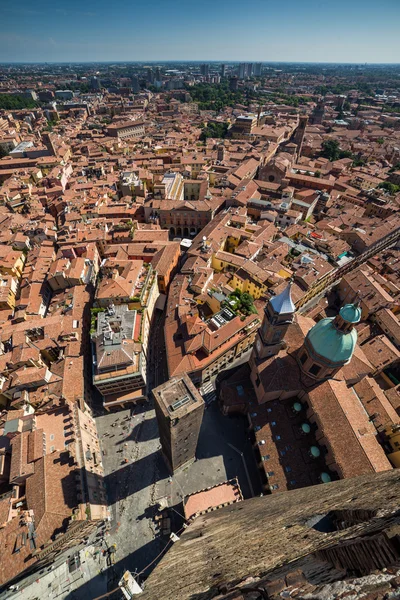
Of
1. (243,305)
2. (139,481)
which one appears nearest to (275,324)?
(243,305)

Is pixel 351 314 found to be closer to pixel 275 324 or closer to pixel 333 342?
pixel 333 342

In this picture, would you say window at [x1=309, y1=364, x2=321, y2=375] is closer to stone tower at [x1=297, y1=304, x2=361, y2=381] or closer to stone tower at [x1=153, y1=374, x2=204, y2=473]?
stone tower at [x1=297, y1=304, x2=361, y2=381]

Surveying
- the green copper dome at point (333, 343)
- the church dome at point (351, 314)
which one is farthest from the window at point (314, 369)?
the church dome at point (351, 314)

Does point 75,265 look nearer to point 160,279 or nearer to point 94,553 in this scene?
point 160,279

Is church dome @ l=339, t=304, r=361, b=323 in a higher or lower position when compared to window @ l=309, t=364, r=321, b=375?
higher

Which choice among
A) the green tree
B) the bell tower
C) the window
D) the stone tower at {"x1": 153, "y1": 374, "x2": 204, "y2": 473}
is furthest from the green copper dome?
the green tree

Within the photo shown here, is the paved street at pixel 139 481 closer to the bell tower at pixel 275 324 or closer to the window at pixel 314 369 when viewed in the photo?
the bell tower at pixel 275 324

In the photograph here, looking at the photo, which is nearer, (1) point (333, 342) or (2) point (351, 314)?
(2) point (351, 314)
